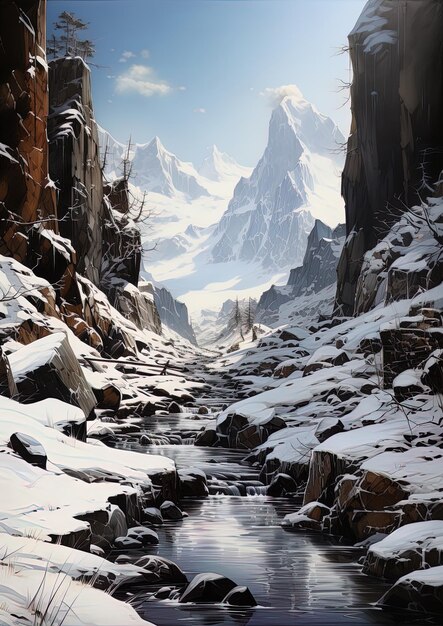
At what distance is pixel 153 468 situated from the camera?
13086mm

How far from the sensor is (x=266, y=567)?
29.8 feet

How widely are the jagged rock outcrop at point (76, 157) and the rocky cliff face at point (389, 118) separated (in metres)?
19.1

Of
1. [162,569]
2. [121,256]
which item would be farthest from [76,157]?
[162,569]

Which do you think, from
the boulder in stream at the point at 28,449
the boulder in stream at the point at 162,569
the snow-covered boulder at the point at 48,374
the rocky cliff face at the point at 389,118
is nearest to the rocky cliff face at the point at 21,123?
the snow-covered boulder at the point at 48,374

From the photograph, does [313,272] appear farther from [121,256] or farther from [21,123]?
[21,123]

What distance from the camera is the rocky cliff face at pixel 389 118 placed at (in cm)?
4191

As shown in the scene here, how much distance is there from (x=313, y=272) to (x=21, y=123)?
132265mm

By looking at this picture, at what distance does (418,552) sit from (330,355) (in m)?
19.5

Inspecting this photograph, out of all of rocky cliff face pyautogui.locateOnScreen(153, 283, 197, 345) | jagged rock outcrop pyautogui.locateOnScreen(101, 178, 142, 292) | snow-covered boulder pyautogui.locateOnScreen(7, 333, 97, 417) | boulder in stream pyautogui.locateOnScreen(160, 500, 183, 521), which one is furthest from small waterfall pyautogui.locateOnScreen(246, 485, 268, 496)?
rocky cliff face pyautogui.locateOnScreen(153, 283, 197, 345)

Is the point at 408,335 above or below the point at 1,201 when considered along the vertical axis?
below

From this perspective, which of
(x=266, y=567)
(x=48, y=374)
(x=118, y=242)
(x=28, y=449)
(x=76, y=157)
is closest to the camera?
(x=266, y=567)

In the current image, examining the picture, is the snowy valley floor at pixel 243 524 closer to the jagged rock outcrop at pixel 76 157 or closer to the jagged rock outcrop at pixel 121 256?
the jagged rock outcrop at pixel 76 157

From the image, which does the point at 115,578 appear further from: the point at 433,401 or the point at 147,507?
the point at 433,401

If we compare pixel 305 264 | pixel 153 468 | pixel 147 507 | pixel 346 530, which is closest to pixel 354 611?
pixel 346 530
